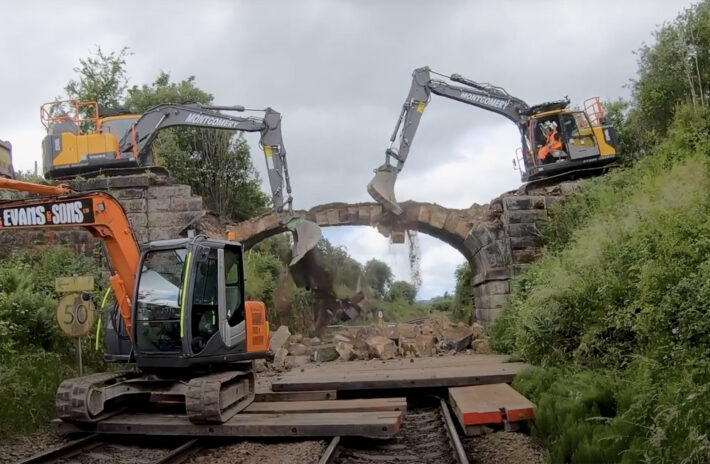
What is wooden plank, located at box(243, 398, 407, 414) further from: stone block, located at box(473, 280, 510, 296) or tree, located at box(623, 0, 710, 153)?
tree, located at box(623, 0, 710, 153)

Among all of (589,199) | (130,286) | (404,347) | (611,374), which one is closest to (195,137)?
(404,347)

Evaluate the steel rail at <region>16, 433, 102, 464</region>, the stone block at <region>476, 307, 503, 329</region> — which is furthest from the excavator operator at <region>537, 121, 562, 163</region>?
the steel rail at <region>16, 433, 102, 464</region>

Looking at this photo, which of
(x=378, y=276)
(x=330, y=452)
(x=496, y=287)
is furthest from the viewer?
(x=378, y=276)

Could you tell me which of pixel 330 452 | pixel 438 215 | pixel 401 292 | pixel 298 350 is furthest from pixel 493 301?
pixel 401 292

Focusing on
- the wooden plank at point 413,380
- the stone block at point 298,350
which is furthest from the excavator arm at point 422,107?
the wooden plank at point 413,380

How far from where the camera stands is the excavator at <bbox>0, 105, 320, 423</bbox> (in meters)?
7.13

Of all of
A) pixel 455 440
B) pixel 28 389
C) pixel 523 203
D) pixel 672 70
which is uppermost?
pixel 672 70

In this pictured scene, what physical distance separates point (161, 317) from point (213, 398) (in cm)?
131

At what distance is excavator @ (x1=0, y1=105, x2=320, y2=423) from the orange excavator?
1 cm

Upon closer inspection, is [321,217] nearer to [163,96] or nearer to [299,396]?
[299,396]

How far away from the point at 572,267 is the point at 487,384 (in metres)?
2.11

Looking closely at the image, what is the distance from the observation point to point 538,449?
19.0 feet

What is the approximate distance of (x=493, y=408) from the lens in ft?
20.7

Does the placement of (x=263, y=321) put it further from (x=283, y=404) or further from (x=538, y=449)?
(x=538, y=449)
